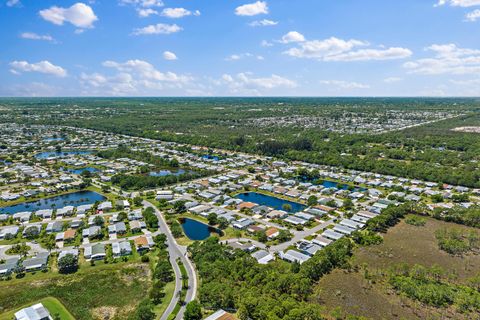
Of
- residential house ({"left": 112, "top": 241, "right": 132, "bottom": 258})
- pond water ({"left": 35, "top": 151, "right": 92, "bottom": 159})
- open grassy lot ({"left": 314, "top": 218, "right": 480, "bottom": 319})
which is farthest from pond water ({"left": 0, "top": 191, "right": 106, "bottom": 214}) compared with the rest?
open grassy lot ({"left": 314, "top": 218, "right": 480, "bottom": 319})

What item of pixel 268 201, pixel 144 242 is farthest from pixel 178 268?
pixel 268 201

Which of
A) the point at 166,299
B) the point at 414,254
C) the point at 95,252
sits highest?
the point at 95,252

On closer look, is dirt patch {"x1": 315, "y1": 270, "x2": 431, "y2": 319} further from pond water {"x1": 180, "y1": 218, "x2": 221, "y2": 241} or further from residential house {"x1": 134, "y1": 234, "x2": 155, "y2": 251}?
residential house {"x1": 134, "y1": 234, "x2": 155, "y2": 251}

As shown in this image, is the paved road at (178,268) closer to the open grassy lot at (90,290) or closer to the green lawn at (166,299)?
the green lawn at (166,299)

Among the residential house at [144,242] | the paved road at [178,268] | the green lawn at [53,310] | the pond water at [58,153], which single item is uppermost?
the pond water at [58,153]

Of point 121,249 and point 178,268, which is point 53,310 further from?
point 178,268

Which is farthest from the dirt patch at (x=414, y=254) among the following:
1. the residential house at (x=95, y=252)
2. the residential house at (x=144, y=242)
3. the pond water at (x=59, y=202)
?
the pond water at (x=59, y=202)
